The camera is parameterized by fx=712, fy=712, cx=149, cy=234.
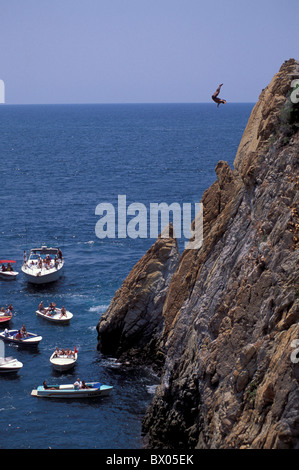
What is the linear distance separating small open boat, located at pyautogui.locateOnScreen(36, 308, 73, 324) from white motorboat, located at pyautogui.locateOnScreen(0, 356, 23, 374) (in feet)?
29.2

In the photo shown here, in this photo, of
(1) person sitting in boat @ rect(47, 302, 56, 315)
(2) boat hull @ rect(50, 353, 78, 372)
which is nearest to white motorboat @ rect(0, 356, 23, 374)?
(2) boat hull @ rect(50, 353, 78, 372)

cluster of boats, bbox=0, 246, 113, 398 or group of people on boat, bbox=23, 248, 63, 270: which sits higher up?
group of people on boat, bbox=23, 248, 63, 270

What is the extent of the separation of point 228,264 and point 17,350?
25120 mm

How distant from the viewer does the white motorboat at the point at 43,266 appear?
69.3 metres

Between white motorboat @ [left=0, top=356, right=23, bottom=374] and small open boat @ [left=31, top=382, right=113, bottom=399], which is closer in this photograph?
small open boat @ [left=31, top=382, right=113, bottom=399]

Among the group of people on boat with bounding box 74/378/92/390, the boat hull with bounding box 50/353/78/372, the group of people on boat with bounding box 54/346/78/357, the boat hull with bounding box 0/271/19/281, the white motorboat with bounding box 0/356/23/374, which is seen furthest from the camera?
the boat hull with bounding box 0/271/19/281

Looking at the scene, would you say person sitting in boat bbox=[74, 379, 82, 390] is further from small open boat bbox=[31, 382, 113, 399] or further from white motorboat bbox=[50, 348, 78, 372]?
white motorboat bbox=[50, 348, 78, 372]

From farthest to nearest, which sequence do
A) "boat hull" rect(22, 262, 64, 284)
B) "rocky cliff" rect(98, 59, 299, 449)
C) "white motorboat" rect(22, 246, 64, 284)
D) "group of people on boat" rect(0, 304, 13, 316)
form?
"white motorboat" rect(22, 246, 64, 284) → "boat hull" rect(22, 262, 64, 284) → "group of people on boat" rect(0, 304, 13, 316) → "rocky cliff" rect(98, 59, 299, 449)

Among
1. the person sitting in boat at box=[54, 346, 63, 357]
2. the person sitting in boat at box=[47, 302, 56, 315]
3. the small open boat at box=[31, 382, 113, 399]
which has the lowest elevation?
the small open boat at box=[31, 382, 113, 399]

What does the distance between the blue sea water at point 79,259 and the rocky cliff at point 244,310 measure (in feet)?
17.5

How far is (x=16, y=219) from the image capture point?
9588 cm

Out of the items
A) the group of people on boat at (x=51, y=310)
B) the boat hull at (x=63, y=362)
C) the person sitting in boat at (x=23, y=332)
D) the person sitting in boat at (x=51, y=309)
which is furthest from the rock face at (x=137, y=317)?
the person sitting in boat at (x=51, y=309)

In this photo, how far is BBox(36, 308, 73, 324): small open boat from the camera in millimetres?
58906

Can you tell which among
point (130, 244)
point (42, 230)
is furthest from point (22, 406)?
point (42, 230)
